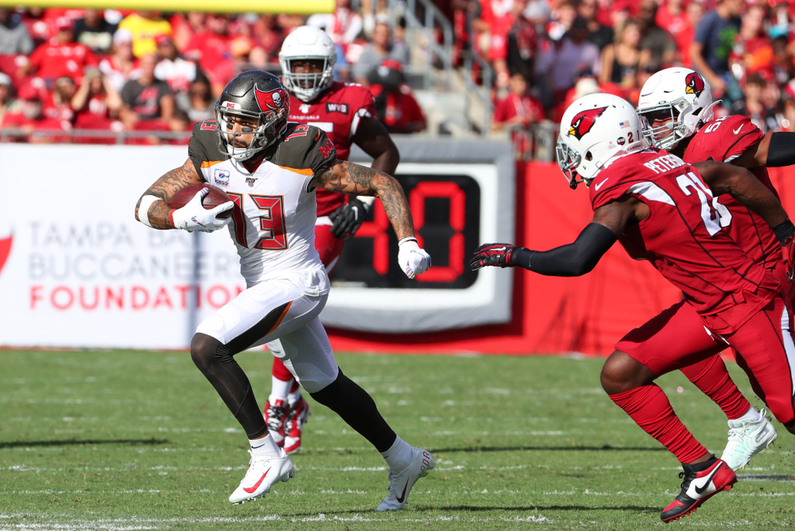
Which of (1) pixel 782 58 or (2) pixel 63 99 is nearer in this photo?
(2) pixel 63 99

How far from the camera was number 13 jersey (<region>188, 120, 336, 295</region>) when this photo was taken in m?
4.18

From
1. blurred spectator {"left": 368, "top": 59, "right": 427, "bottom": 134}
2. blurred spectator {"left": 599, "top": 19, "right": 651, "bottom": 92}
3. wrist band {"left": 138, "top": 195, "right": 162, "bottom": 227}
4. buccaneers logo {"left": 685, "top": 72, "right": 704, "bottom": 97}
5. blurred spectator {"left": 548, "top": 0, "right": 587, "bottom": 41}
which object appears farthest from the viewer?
blurred spectator {"left": 548, "top": 0, "right": 587, "bottom": 41}

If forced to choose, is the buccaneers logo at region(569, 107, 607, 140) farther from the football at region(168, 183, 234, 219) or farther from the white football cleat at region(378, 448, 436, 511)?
the white football cleat at region(378, 448, 436, 511)

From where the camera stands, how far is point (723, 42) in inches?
480

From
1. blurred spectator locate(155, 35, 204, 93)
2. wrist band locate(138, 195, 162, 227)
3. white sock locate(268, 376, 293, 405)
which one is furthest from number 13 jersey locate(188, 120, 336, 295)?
blurred spectator locate(155, 35, 204, 93)

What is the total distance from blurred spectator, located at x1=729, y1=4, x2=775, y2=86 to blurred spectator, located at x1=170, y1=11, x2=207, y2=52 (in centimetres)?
633

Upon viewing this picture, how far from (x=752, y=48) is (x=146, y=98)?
7.00 meters

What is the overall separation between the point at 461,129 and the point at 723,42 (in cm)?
331

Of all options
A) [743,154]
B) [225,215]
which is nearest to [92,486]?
[225,215]

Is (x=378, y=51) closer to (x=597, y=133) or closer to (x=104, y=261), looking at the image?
(x=104, y=261)

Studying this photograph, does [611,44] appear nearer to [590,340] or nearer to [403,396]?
[590,340]

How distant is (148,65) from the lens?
36.9 ft

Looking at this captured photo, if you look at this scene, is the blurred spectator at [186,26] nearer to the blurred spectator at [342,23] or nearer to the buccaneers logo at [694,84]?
the blurred spectator at [342,23]

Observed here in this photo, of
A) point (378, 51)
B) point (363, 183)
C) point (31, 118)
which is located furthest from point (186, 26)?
point (363, 183)
